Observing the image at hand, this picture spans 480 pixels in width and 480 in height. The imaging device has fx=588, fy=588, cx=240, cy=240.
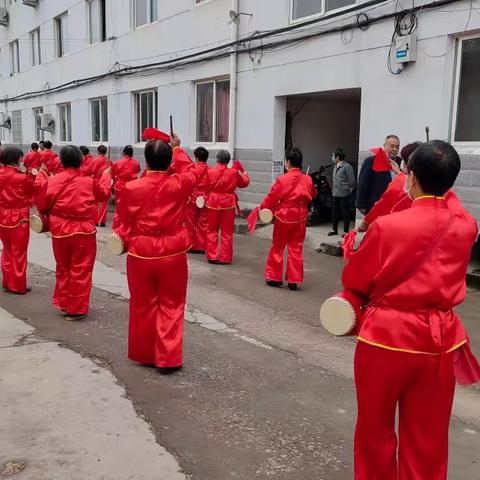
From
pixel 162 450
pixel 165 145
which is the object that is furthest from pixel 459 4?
pixel 162 450

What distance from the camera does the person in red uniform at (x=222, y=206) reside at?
8.71 m

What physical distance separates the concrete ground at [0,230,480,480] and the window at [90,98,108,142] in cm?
1161

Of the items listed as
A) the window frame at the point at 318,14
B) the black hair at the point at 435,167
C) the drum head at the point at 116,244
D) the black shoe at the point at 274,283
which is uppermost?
the window frame at the point at 318,14

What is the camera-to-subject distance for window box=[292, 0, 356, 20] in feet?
31.5

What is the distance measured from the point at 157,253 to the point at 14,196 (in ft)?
9.37

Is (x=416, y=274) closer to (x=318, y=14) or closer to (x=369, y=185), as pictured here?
(x=369, y=185)

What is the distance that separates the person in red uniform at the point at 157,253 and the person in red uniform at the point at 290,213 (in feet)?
9.05

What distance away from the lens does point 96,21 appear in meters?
17.1

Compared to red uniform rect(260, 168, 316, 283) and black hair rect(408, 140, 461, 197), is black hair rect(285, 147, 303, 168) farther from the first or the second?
black hair rect(408, 140, 461, 197)

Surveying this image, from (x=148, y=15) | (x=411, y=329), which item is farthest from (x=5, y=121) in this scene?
(x=411, y=329)

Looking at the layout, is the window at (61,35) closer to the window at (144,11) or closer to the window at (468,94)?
the window at (144,11)

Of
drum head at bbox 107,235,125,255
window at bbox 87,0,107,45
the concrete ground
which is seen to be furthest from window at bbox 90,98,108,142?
drum head at bbox 107,235,125,255

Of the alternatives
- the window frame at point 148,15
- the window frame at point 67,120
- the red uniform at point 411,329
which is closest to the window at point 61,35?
the window frame at point 67,120

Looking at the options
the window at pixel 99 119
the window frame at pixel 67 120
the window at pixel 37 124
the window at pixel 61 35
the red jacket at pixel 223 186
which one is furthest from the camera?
the window at pixel 37 124
